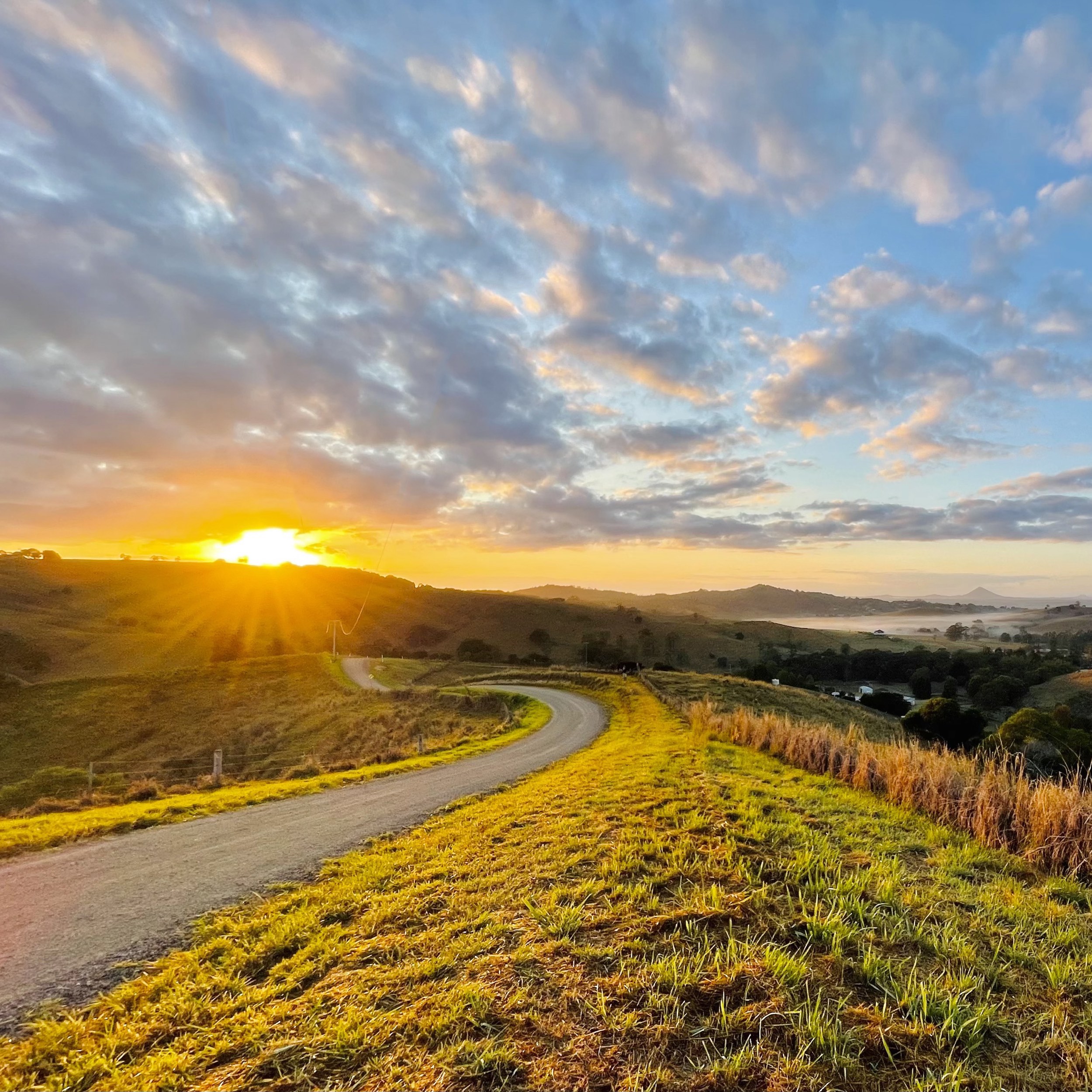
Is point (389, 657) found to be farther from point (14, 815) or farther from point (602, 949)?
point (602, 949)

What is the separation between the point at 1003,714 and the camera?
65125 mm

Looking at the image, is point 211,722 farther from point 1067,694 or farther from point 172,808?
point 1067,694

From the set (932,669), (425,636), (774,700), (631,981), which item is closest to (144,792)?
(631,981)

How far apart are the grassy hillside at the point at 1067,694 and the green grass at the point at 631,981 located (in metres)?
71.8

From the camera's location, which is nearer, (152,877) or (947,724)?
(152,877)

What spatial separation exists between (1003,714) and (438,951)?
267ft

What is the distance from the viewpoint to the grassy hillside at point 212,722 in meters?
35.1

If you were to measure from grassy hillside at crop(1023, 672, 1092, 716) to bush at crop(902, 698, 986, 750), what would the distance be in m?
26.1

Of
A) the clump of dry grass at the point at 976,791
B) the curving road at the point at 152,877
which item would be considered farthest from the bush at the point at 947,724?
the curving road at the point at 152,877

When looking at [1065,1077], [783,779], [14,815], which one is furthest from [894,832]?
[14,815]

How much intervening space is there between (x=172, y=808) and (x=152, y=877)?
6.19 meters

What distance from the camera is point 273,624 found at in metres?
108

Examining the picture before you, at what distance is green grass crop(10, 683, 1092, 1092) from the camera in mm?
3670

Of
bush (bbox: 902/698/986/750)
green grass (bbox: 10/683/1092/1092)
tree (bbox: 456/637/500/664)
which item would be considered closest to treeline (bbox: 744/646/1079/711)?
bush (bbox: 902/698/986/750)
